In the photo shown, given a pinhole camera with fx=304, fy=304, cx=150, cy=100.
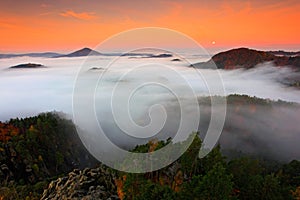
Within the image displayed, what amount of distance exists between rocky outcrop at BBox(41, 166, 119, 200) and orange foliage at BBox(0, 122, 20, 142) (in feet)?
304

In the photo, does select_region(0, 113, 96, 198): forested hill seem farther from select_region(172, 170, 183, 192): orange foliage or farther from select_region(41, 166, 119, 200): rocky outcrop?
select_region(172, 170, 183, 192): orange foliage

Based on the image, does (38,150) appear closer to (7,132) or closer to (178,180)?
(7,132)

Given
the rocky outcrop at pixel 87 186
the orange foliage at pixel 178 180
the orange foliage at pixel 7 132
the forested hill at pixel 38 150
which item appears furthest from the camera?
the orange foliage at pixel 7 132

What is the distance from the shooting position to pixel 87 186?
42219mm

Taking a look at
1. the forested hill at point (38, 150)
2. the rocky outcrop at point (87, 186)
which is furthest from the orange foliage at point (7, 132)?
the rocky outcrop at point (87, 186)

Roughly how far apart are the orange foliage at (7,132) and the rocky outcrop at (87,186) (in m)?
92.6

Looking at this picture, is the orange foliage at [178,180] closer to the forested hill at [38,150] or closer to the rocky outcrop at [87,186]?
the rocky outcrop at [87,186]

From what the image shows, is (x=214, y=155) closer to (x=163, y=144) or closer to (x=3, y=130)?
(x=163, y=144)

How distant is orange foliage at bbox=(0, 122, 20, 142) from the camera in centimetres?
12912

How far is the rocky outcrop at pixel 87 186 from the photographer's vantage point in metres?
39.6

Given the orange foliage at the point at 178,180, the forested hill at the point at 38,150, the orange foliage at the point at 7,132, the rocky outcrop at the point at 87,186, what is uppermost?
the orange foliage at the point at 178,180

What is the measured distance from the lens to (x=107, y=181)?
43125 millimetres

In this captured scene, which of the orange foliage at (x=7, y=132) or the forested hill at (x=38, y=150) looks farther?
the orange foliage at (x=7, y=132)

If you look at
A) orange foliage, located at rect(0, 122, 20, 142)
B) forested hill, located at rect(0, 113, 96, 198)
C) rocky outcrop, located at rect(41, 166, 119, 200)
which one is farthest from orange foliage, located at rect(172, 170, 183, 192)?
orange foliage, located at rect(0, 122, 20, 142)
